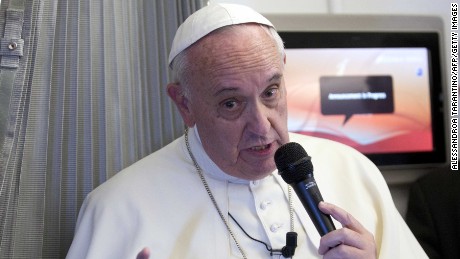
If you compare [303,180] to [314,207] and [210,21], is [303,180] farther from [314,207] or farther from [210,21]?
[210,21]

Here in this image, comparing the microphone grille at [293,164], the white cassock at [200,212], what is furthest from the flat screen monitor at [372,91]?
the microphone grille at [293,164]

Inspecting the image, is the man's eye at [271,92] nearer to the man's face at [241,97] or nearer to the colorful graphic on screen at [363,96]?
the man's face at [241,97]

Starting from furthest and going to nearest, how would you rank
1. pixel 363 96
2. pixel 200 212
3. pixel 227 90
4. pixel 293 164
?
pixel 363 96
pixel 200 212
pixel 227 90
pixel 293 164

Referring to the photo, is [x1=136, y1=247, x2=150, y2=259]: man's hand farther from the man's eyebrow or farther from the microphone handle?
the man's eyebrow

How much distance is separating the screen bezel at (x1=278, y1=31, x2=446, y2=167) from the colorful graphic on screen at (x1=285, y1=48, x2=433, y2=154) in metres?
0.02

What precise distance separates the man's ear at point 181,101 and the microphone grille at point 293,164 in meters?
0.50

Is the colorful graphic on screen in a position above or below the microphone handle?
above

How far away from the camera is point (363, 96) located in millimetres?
2334

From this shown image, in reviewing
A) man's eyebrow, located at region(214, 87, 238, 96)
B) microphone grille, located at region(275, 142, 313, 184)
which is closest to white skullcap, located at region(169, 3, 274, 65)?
man's eyebrow, located at region(214, 87, 238, 96)

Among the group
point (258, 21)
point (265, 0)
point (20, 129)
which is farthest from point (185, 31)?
point (265, 0)

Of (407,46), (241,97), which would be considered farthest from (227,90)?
(407,46)

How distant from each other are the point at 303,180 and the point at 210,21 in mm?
674

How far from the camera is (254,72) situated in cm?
148

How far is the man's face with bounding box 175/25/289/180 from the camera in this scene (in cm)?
148
